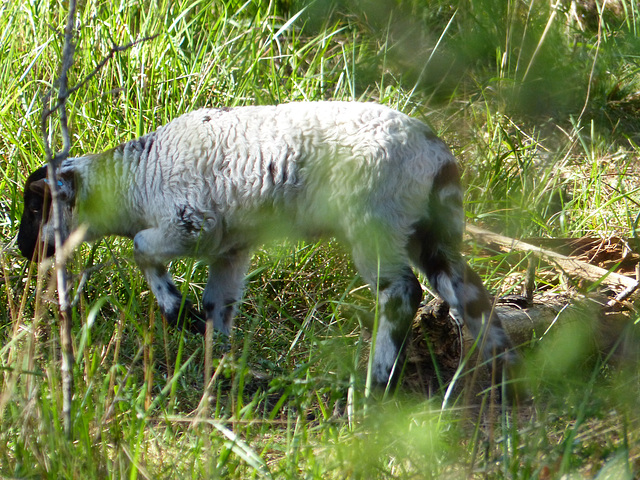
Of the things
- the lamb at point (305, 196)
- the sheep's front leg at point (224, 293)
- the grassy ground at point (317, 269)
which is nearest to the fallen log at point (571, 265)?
the grassy ground at point (317, 269)

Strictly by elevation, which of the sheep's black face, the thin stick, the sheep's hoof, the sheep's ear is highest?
the thin stick

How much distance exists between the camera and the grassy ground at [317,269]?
198 cm

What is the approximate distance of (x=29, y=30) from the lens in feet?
20.1

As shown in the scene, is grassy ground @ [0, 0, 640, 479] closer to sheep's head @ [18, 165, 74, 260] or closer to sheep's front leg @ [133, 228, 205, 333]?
sheep's front leg @ [133, 228, 205, 333]

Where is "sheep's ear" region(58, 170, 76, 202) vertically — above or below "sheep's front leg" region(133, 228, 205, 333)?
above

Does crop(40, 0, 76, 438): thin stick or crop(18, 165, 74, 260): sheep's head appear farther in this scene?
crop(18, 165, 74, 260): sheep's head

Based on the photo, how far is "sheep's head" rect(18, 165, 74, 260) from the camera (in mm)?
4363

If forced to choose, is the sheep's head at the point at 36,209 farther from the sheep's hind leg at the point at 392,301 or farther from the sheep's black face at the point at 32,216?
the sheep's hind leg at the point at 392,301

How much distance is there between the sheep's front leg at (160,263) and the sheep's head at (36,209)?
1.92 ft

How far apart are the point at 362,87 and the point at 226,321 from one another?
→ 2541mm

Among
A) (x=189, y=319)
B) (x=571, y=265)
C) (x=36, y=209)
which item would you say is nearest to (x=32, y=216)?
(x=36, y=209)

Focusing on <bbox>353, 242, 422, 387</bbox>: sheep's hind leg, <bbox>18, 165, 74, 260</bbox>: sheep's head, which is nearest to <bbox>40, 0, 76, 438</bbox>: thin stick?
<bbox>353, 242, 422, 387</bbox>: sheep's hind leg

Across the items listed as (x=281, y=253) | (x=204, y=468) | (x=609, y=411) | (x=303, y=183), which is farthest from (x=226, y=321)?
(x=609, y=411)

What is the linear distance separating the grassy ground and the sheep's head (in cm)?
24
